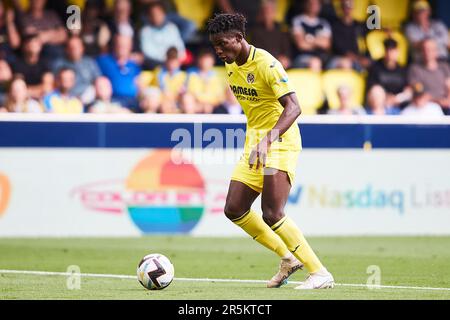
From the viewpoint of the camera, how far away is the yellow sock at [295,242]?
30.6 feet

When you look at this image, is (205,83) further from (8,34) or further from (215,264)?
(215,264)

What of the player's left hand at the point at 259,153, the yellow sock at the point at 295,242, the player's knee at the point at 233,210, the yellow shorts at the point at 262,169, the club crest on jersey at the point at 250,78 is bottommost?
the yellow sock at the point at 295,242

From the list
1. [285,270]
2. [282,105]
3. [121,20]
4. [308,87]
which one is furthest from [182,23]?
[285,270]

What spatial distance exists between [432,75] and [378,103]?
1.68m

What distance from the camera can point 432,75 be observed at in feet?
58.6

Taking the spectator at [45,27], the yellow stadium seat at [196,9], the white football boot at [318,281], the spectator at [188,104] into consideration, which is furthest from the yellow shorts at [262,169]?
the yellow stadium seat at [196,9]

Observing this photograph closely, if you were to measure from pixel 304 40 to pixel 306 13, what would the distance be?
2.08ft

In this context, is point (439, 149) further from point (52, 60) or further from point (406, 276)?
point (52, 60)

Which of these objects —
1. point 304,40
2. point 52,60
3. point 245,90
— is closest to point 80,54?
point 52,60

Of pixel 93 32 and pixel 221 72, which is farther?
pixel 221 72

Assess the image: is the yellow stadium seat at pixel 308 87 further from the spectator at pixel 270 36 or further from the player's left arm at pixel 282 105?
the player's left arm at pixel 282 105

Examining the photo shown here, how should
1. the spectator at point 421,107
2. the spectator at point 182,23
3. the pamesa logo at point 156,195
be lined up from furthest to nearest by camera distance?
the spectator at point 182,23 → the spectator at point 421,107 → the pamesa logo at point 156,195

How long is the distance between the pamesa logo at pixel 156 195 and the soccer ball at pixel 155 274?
534 cm

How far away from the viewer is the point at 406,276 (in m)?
10.7
